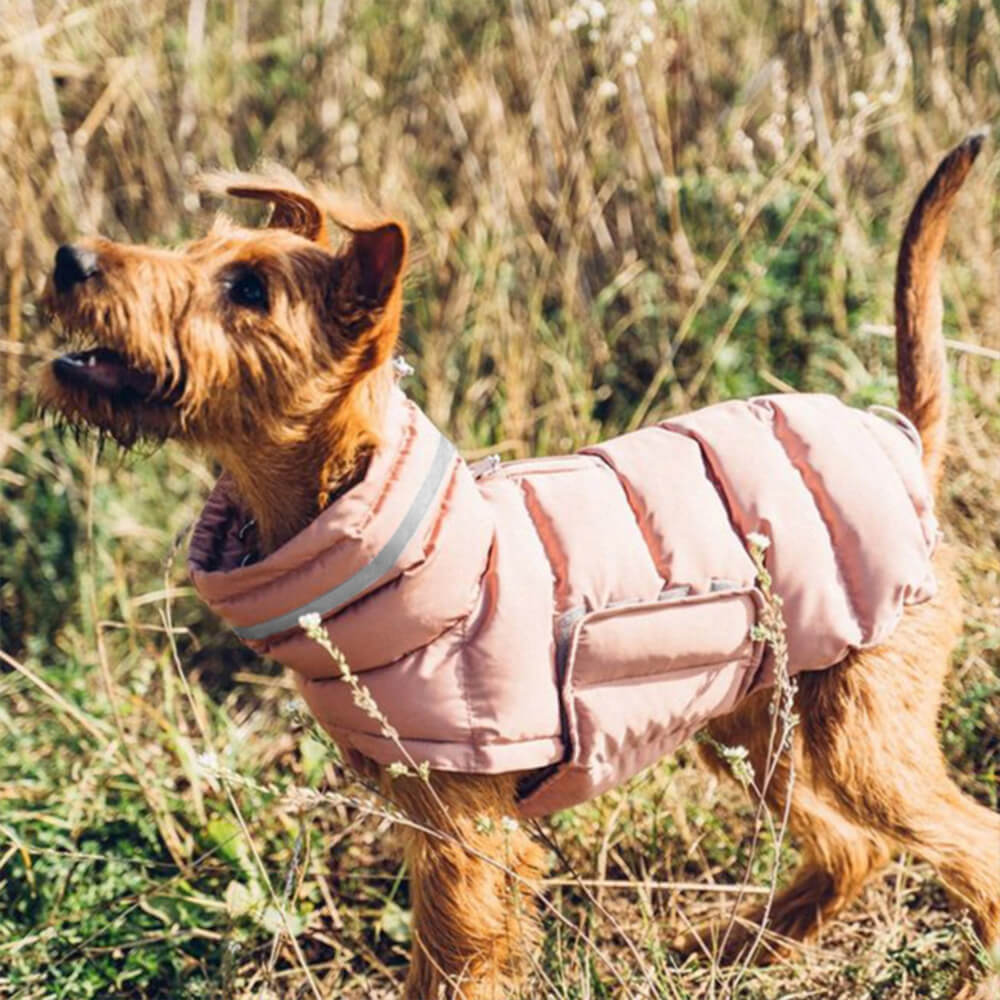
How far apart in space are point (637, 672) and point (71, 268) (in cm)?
115

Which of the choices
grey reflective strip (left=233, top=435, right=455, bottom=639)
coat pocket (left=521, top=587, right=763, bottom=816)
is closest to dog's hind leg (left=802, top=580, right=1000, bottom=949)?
coat pocket (left=521, top=587, right=763, bottom=816)

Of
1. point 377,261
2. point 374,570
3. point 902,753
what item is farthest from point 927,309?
point 374,570

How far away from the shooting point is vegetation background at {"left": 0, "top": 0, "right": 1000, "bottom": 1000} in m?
2.92

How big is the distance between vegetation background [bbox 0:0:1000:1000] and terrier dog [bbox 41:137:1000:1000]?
0.42 metres

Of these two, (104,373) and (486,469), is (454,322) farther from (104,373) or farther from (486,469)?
(104,373)

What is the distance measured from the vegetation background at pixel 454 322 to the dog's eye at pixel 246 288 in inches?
36.9

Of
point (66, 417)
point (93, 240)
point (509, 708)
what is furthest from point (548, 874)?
point (93, 240)

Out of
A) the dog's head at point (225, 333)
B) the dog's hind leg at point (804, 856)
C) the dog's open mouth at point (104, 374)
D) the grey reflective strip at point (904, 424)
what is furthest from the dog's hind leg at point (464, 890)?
the grey reflective strip at point (904, 424)

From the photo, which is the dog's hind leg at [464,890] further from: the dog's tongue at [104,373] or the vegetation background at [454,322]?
the dog's tongue at [104,373]

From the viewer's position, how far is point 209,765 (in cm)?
200

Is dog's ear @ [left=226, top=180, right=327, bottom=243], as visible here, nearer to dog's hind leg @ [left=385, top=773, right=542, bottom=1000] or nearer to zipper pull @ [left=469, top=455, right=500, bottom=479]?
zipper pull @ [left=469, top=455, right=500, bottom=479]

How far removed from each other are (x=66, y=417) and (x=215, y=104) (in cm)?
270

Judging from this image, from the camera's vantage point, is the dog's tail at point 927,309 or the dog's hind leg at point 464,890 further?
the dog's tail at point 927,309

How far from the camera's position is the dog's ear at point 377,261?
2078 mm
